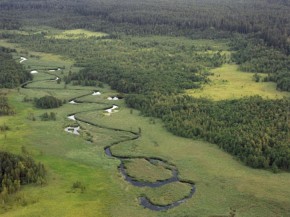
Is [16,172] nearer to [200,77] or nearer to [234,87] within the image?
[234,87]

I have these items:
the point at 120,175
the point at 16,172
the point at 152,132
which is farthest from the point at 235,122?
the point at 16,172

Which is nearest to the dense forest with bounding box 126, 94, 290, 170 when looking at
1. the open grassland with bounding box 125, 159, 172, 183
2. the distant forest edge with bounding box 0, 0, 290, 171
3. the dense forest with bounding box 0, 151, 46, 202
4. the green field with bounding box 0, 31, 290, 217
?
the distant forest edge with bounding box 0, 0, 290, 171

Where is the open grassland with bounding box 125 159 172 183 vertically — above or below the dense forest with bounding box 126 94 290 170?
below

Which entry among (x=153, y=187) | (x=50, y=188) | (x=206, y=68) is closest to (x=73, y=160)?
(x=50, y=188)

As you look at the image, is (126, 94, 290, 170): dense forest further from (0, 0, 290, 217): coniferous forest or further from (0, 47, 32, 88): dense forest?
(0, 47, 32, 88): dense forest

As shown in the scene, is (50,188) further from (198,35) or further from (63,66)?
(198,35)

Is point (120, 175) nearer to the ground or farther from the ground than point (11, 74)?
nearer to the ground
